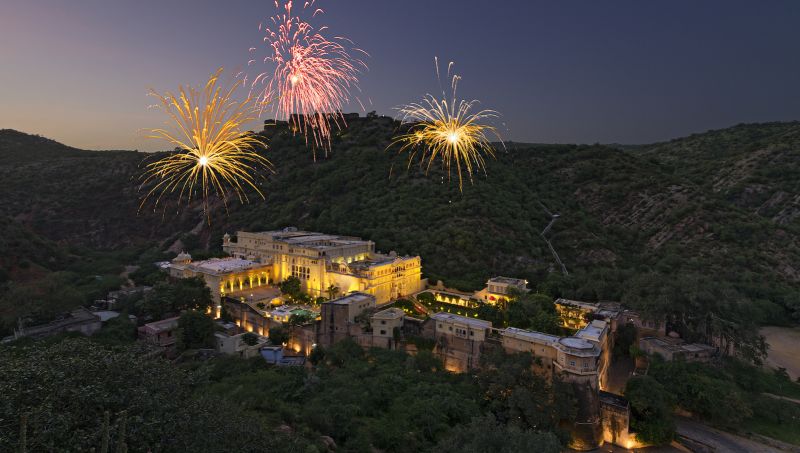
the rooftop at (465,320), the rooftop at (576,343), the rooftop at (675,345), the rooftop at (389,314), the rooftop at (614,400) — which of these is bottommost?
the rooftop at (614,400)

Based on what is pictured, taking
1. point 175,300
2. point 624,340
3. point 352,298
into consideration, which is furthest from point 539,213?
point 175,300

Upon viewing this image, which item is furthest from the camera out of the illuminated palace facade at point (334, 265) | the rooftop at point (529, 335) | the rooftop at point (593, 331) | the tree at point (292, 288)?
the tree at point (292, 288)

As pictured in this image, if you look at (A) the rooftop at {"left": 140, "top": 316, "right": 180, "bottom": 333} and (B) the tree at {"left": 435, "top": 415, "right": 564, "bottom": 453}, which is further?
(A) the rooftop at {"left": 140, "top": 316, "right": 180, "bottom": 333}

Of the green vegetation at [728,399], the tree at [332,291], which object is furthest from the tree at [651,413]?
the tree at [332,291]

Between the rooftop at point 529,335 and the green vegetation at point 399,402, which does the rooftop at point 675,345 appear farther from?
the green vegetation at point 399,402

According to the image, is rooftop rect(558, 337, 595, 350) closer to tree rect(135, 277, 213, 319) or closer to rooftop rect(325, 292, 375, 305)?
rooftop rect(325, 292, 375, 305)

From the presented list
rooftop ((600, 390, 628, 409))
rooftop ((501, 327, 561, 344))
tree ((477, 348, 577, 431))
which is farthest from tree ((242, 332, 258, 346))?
rooftop ((600, 390, 628, 409))
